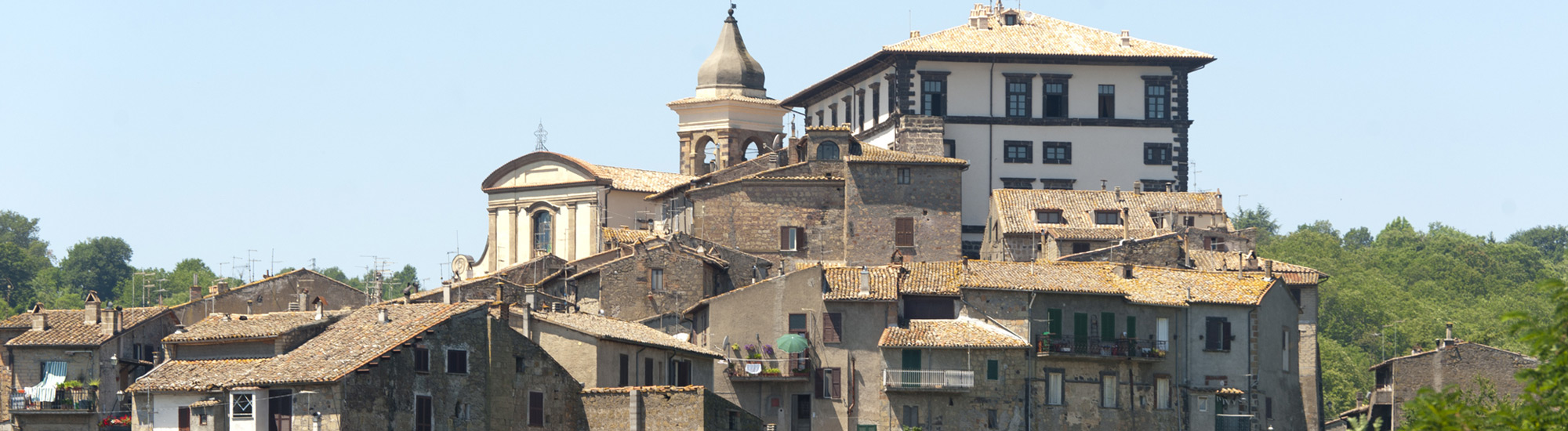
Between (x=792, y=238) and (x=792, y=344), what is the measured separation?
11630mm

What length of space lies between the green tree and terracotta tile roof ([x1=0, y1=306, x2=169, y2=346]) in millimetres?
76343

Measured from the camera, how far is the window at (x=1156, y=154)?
268 ft

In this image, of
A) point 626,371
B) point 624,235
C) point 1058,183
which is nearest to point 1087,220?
point 1058,183

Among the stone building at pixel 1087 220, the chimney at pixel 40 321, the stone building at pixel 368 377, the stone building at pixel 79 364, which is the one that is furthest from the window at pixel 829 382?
the chimney at pixel 40 321

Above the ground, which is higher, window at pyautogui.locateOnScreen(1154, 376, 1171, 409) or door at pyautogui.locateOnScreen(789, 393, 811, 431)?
window at pyautogui.locateOnScreen(1154, 376, 1171, 409)

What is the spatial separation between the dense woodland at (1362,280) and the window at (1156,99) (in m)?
14.5

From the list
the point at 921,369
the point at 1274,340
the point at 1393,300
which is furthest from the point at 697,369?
the point at 1393,300

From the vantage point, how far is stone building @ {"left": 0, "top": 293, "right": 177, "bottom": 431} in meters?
67.5

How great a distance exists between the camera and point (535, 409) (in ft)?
189

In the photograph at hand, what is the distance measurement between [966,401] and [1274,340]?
10.4m

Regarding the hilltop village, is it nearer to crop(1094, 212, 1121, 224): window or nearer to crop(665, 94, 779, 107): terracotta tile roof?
crop(1094, 212, 1121, 224): window

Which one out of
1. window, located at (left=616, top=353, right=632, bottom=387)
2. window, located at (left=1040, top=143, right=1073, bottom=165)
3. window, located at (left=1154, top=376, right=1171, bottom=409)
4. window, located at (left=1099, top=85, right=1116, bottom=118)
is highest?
window, located at (left=1099, top=85, right=1116, bottom=118)

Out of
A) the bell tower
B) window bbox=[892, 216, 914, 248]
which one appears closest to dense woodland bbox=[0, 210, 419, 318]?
the bell tower

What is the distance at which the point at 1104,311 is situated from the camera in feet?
217
